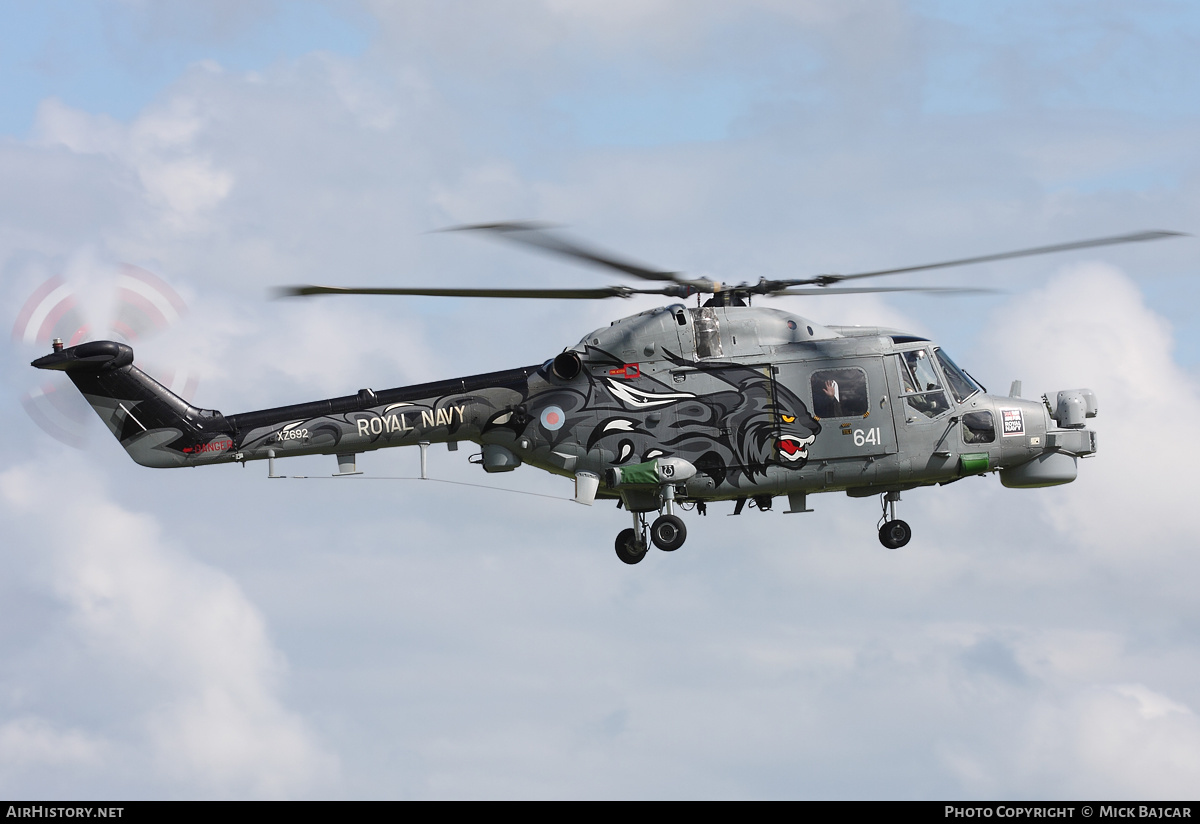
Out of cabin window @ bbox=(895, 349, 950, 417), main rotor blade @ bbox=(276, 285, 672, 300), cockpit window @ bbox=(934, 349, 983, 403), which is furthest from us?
cockpit window @ bbox=(934, 349, 983, 403)

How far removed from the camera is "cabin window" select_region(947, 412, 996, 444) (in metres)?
39.8

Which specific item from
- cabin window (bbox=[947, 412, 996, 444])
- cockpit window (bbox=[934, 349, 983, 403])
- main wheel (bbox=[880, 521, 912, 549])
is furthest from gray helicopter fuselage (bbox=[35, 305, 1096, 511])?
main wheel (bbox=[880, 521, 912, 549])

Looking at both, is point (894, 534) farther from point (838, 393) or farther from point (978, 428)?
point (838, 393)

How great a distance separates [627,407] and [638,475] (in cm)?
147

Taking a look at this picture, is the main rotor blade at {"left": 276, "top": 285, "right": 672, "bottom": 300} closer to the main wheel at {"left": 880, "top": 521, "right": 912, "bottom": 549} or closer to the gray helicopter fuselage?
the gray helicopter fuselage

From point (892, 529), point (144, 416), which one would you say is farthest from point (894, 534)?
point (144, 416)

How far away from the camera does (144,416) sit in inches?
1538

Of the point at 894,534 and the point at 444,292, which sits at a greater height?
the point at 444,292

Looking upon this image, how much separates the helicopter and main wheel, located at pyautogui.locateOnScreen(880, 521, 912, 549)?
1199mm

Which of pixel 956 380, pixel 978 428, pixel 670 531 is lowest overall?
pixel 670 531

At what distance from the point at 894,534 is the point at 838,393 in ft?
11.6

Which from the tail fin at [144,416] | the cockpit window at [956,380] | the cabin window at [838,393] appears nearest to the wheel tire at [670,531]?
the cabin window at [838,393]

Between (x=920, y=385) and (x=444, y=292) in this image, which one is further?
(x=920, y=385)
